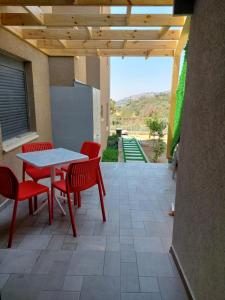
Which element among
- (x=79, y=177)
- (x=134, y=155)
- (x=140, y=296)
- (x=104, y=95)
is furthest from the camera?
(x=104, y=95)

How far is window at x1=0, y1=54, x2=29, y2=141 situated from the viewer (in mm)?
3256

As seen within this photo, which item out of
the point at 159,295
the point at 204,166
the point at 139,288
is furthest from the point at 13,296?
the point at 204,166

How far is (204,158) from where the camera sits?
1.32 meters

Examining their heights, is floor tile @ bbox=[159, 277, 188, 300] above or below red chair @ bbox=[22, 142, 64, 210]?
below

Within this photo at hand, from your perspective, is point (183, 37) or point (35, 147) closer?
point (35, 147)

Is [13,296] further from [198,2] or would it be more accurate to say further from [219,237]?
[198,2]

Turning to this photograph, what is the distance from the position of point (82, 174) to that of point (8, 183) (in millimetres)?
765

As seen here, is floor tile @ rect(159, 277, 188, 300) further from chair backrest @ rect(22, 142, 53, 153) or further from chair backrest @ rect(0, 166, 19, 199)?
chair backrest @ rect(22, 142, 53, 153)

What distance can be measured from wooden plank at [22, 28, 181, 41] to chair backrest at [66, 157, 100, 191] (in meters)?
2.25

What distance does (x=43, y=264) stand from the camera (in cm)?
183

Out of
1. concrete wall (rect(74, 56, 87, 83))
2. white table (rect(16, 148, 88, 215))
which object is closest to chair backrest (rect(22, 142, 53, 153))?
white table (rect(16, 148, 88, 215))

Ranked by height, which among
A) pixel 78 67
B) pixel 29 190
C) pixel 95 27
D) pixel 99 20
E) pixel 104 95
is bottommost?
pixel 29 190

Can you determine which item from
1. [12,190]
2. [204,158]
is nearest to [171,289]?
[204,158]

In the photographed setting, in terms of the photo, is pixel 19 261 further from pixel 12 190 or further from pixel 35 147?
Answer: pixel 35 147
